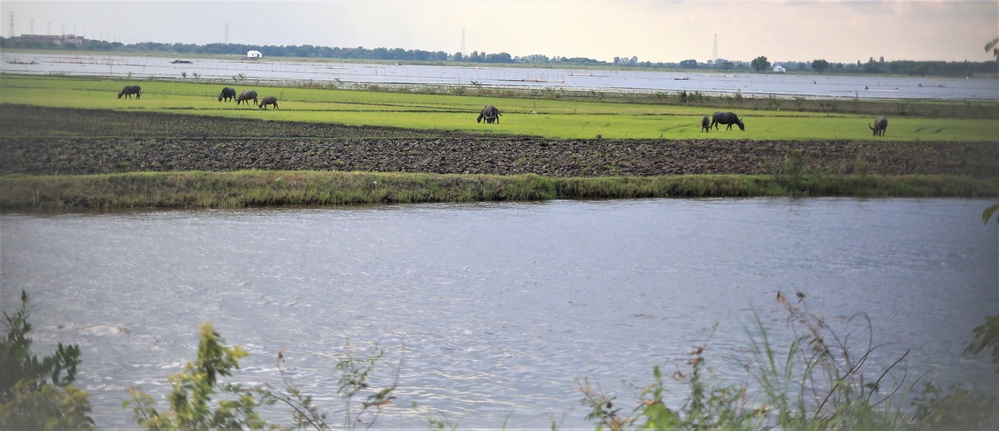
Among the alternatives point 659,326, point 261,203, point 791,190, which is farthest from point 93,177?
point 791,190

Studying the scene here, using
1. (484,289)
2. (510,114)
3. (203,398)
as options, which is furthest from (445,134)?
(203,398)

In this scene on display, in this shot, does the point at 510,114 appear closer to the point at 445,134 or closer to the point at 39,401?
the point at 445,134

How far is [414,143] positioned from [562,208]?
6.36m

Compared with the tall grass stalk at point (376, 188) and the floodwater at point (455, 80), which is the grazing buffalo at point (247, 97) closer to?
the floodwater at point (455, 80)

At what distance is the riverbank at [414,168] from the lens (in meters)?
13.1

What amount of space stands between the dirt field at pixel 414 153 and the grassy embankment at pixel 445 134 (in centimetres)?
53

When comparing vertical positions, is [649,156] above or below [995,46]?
below

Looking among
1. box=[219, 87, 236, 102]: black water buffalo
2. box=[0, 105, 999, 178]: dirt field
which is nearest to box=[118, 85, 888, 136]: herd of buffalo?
box=[219, 87, 236, 102]: black water buffalo

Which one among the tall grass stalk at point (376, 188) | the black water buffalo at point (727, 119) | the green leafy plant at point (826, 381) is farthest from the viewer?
the black water buffalo at point (727, 119)

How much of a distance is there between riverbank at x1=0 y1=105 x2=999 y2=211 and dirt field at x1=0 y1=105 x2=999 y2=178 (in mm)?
39

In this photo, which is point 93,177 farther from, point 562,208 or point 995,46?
point 995,46

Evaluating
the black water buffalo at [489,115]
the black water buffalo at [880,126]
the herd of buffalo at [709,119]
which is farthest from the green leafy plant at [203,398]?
the black water buffalo at [880,126]

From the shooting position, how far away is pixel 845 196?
15.7 metres

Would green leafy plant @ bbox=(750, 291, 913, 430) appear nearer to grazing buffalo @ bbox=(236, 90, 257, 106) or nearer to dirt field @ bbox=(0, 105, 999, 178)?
dirt field @ bbox=(0, 105, 999, 178)
